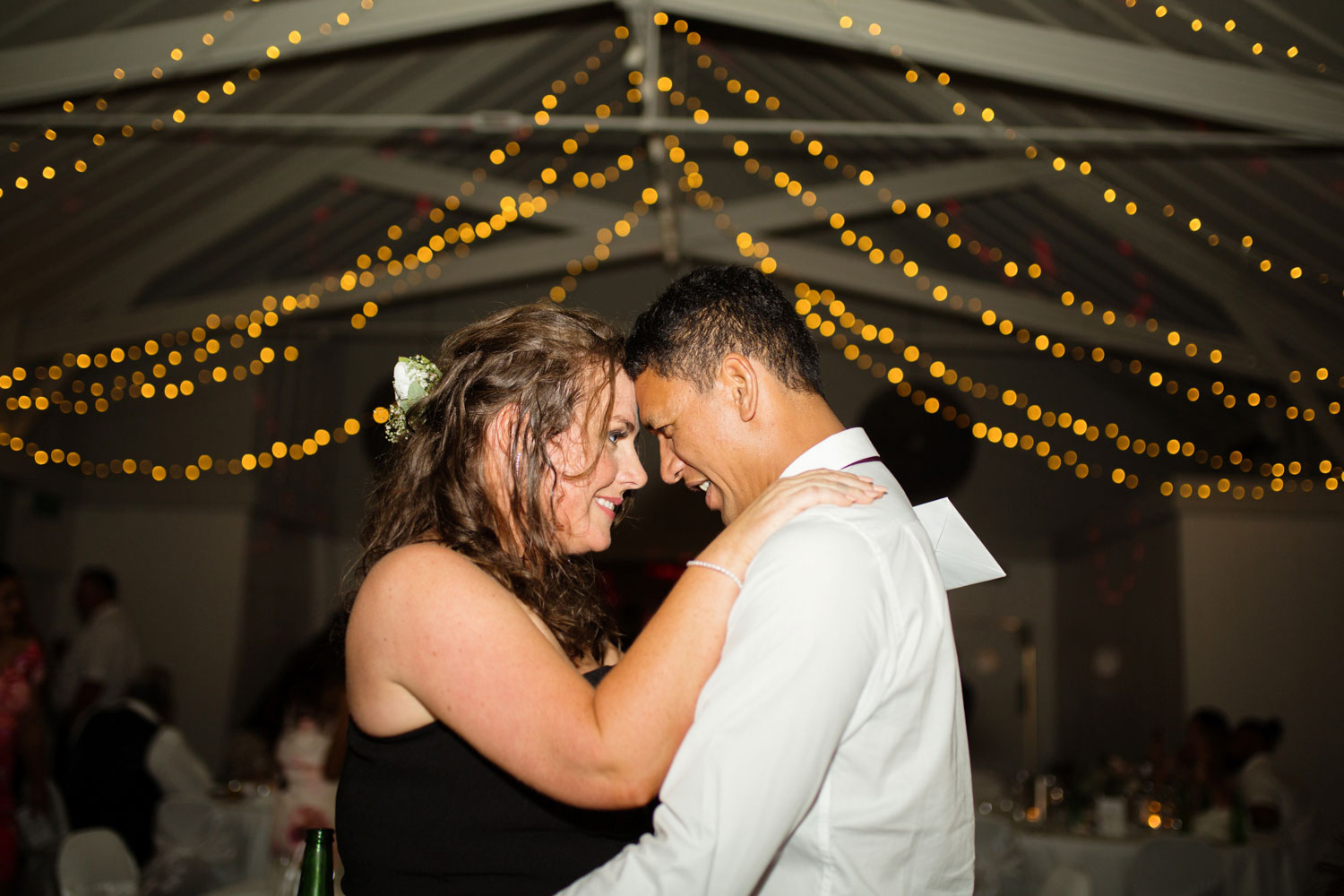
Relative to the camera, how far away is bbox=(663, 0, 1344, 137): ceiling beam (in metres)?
4.52

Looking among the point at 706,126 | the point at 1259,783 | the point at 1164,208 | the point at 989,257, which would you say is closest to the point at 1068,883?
the point at 1259,783

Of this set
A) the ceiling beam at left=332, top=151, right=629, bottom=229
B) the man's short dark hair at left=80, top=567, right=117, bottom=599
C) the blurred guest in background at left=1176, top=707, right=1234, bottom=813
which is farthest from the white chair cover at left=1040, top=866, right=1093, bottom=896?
the ceiling beam at left=332, top=151, right=629, bottom=229

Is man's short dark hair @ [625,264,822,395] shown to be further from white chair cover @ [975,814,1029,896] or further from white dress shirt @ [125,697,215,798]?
white dress shirt @ [125,697,215,798]

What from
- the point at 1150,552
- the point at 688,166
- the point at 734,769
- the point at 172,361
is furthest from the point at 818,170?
the point at 734,769

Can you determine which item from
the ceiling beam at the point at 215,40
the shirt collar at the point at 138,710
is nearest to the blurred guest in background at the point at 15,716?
the shirt collar at the point at 138,710

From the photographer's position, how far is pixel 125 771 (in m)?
4.38

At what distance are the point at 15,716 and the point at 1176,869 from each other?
4298mm

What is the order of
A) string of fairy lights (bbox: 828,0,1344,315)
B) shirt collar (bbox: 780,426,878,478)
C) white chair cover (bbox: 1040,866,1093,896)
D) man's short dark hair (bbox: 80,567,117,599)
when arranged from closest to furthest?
shirt collar (bbox: 780,426,878,478)
white chair cover (bbox: 1040,866,1093,896)
string of fairy lights (bbox: 828,0,1344,315)
man's short dark hair (bbox: 80,567,117,599)

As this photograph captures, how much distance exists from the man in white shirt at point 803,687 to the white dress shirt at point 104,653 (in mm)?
5989

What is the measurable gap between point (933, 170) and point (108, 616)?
599 centimetres

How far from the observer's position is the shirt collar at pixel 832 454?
4.91 ft

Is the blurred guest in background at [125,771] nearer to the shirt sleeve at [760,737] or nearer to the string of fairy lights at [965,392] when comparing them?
the shirt sleeve at [760,737]

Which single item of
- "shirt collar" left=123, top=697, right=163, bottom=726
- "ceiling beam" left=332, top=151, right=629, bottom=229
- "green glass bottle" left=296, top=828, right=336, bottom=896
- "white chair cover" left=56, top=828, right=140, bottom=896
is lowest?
"white chair cover" left=56, top=828, right=140, bottom=896

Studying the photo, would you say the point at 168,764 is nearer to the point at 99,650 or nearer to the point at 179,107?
the point at 99,650
